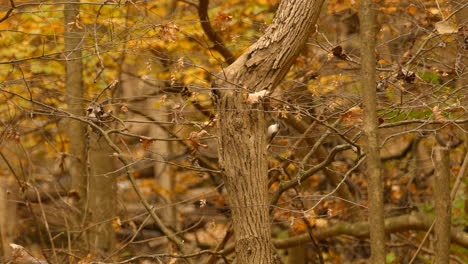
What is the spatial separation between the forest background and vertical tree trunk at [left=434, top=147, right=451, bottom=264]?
0.04 ft

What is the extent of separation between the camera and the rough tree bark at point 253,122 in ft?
15.5

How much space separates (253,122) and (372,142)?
1109 mm

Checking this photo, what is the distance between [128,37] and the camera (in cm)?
572

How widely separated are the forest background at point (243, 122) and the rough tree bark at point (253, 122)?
1 centimetres

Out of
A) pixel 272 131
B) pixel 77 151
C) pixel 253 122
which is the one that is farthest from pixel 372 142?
pixel 77 151

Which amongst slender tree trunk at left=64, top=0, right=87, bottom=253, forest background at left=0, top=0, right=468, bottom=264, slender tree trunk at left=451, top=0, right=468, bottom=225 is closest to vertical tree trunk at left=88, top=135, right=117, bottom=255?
forest background at left=0, top=0, right=468, bottom=264

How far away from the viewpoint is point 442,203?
4.96 metres

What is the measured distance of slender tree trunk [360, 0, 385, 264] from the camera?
389 centimetres

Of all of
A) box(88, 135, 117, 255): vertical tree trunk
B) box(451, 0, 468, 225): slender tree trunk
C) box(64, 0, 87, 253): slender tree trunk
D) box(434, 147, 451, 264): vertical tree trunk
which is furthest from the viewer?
box(88, 135, 117, 255): vertical tree trunk

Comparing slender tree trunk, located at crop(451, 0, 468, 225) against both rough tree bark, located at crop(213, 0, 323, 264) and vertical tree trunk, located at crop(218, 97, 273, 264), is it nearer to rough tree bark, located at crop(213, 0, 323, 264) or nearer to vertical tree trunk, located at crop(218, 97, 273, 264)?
rough tree bark, located at crop(213, 0, 323, 264)

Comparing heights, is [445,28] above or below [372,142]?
above

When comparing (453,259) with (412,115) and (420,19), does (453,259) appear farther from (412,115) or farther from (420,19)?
(412,115)

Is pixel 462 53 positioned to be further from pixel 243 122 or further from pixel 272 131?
pixel 243 122

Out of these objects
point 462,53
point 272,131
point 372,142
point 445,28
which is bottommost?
point 272,131
